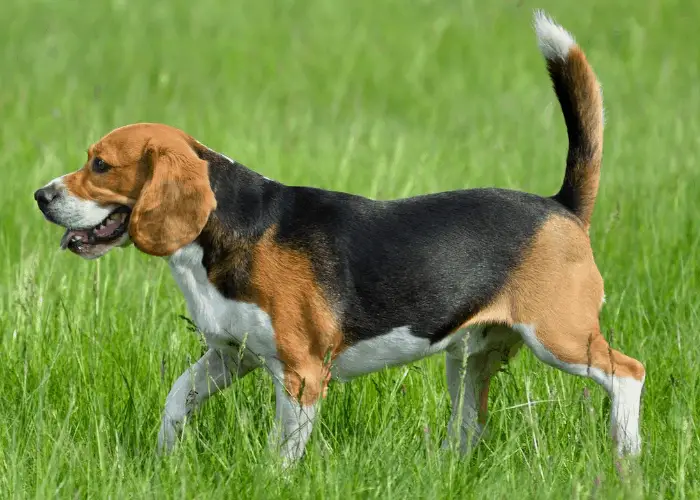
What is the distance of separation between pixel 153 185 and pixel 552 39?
1.88 metres

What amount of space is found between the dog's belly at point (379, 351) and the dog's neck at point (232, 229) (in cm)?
53

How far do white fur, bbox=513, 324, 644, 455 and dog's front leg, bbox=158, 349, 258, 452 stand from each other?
121 centimetres

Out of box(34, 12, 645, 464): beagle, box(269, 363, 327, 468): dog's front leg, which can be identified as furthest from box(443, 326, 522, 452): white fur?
box(269, 363, 327, 468): dog's front leg

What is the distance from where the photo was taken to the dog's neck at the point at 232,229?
478 centimetres

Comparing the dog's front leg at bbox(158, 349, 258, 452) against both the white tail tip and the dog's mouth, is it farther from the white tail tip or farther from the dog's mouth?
the white tail tip

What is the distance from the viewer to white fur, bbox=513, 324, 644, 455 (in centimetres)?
507

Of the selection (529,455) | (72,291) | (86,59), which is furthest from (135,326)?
(86,59)

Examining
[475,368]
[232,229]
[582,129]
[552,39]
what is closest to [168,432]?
[232,229]

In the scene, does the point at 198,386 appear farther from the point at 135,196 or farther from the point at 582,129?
the point at 582,129

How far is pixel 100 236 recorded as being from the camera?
15.9ft

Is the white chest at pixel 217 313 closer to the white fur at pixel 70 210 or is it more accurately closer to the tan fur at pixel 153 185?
the tan fur at pixel 153 185

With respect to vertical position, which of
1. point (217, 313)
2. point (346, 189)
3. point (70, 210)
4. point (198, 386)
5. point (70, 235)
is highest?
point (70, 210)

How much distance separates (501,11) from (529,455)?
10176 millimetres

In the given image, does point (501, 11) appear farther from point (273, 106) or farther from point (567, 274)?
point (567, 274)
